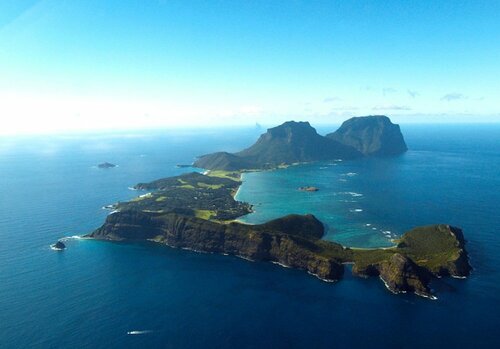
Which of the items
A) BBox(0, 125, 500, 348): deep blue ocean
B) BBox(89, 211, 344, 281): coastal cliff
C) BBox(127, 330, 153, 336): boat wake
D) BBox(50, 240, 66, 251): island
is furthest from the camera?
BBox(50, 240, 66, 251): island

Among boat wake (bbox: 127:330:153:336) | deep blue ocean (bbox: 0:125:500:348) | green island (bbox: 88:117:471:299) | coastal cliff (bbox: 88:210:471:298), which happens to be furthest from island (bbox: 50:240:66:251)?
boat wake (bbox: 127:330:153:336)

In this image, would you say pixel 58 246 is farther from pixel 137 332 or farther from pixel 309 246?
pixel 309 246

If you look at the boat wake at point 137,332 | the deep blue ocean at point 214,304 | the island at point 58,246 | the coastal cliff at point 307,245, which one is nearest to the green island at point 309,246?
the coastal cliff at point 307,245

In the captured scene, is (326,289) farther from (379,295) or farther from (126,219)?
(126,219)

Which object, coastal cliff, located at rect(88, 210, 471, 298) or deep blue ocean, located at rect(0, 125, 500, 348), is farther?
coastal cliff, located at rect(88, 210, 471, 298)

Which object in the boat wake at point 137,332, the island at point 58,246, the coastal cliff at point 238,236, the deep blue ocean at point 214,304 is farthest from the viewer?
the island at point 58,246

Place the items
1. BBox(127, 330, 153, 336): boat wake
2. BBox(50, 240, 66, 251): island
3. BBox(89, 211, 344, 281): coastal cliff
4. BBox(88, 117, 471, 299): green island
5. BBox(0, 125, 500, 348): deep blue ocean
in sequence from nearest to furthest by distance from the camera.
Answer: BBox(0, 125, 500, 348): deep blue ocean
BBox(127, 330, 153, 336): boat wake
BBox(88, 117, 471, 299): green island
BBox(89, 211, 344, 281): coastal cliff
BBox(50, 240, 66, 251): island

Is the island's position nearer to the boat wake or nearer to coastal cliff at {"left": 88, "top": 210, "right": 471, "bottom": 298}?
coastal cliff at {"left": 88, "top": 210, "right": 471, "bottom": 298}

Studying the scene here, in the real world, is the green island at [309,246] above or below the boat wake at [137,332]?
above

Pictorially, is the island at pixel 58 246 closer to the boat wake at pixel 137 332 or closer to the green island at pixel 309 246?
the green island at pixel 309 246

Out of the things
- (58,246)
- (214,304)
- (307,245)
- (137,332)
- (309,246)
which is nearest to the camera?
(137,332)

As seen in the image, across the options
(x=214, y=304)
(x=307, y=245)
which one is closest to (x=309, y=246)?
(x=307, y=245)
